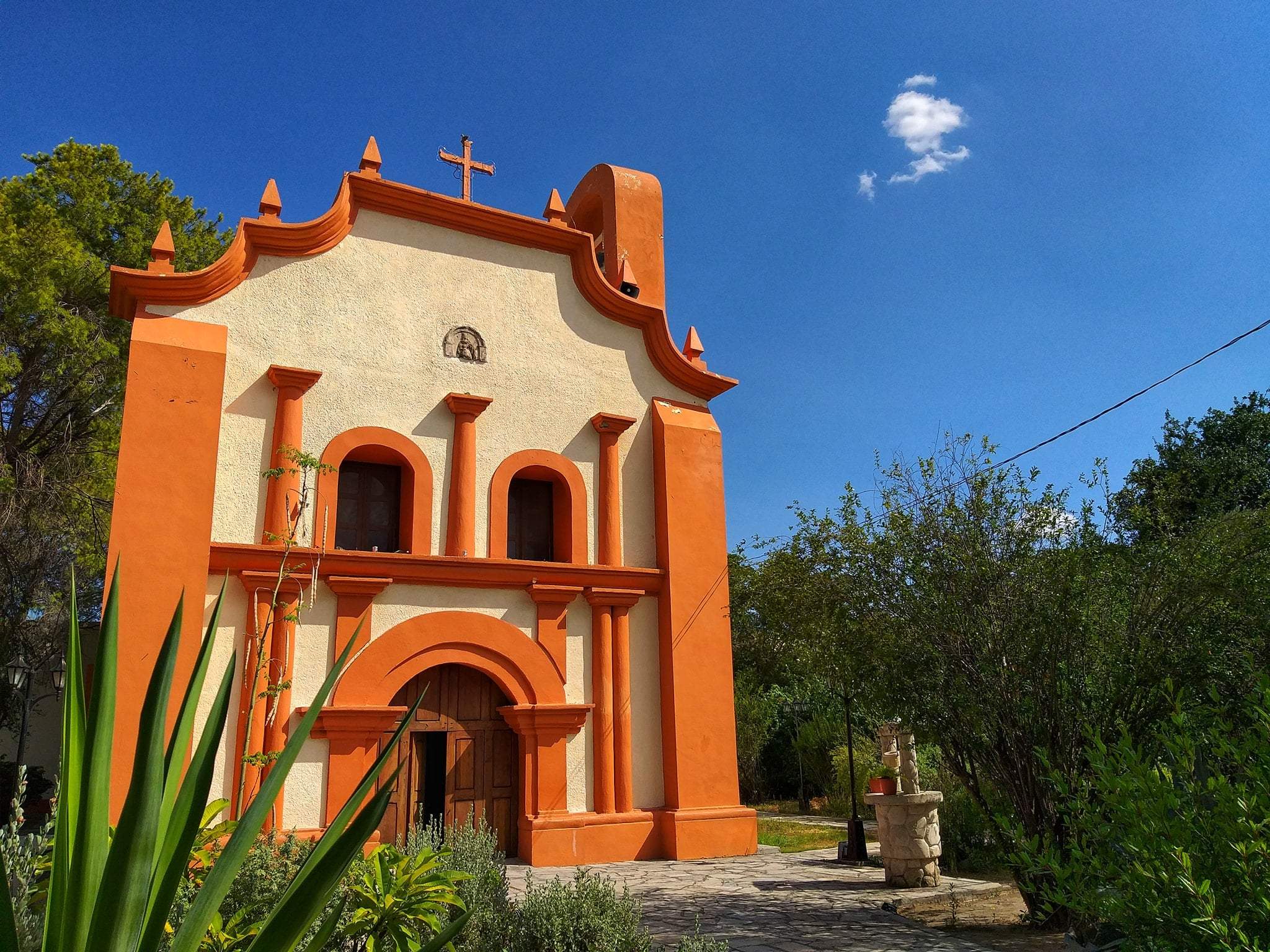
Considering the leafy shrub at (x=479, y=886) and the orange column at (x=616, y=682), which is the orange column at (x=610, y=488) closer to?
the orange column at (x=616, y=682)

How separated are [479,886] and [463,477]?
549 cm

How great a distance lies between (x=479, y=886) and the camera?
572 cm

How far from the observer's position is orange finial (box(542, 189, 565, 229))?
1245cm

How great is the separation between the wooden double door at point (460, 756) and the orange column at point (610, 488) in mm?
2153

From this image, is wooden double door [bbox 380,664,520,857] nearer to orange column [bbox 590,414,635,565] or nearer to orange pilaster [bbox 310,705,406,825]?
orange pilaster [bbox 310,705,406,825]

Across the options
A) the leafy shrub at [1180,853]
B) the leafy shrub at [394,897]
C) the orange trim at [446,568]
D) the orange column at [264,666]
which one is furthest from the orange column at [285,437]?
the leafy shrub at [1180,853]

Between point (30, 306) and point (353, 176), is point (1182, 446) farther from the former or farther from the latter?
point (30, 306)

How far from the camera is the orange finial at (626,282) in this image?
1244cm

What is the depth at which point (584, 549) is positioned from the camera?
1104cm

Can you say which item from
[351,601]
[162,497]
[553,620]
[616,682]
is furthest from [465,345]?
[616,682]

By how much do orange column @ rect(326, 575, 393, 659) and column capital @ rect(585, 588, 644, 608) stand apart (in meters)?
2.53

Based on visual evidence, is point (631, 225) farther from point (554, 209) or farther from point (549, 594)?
point (549, 594)

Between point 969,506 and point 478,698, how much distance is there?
19.3 ft

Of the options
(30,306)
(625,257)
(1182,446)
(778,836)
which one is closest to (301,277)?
(625,257)
